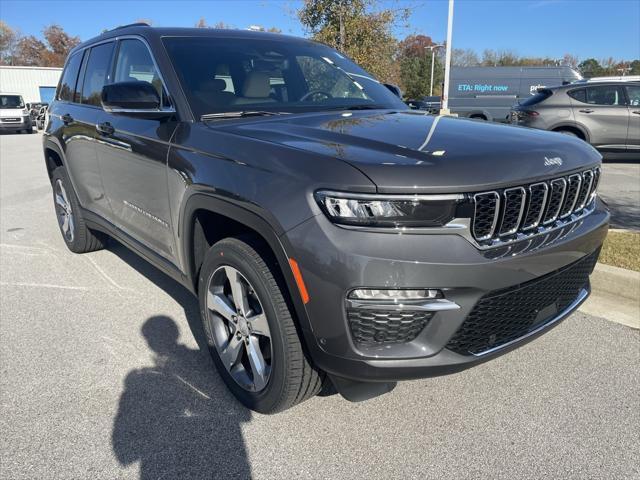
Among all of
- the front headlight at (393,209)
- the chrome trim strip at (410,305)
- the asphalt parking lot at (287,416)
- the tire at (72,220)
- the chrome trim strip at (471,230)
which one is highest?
the front headlight at (393,209)

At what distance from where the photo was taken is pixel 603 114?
34.2 ft

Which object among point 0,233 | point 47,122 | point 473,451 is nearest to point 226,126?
point 473,451

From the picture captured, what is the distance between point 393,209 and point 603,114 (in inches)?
412

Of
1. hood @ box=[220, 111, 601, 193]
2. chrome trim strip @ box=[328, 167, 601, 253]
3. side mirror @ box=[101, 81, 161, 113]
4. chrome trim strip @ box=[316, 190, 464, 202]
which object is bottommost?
chrome trim strip @ box=[328, 167, 601, 253]

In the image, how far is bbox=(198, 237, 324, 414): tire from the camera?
2205mm

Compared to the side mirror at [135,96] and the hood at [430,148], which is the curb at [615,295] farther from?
the side mirror at [135,96]

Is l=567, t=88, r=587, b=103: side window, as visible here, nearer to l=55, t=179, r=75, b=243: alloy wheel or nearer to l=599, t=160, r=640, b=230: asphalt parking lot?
l=599, t=160, r=640, b=230: asphalt parking lot

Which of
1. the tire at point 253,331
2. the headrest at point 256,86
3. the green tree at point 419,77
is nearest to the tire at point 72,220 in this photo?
the headrest at point 256,86

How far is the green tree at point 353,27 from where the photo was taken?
10625 millimetres

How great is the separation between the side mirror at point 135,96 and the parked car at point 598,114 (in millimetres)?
9786

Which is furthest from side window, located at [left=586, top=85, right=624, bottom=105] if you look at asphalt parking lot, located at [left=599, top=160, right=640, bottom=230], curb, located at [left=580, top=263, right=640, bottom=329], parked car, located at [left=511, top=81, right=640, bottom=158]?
curb, located at [left=580, top=263, right=640, bottom=329]

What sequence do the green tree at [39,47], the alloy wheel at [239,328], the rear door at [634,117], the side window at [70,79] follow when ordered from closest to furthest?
1. the alloy wheel at [239,328]
2. the side window at [70,79]
3. the rear door at [634,117]
4. the green tree at [39,47]

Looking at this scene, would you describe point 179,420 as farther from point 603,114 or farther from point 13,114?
point 13,114

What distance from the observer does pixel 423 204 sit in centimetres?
189
